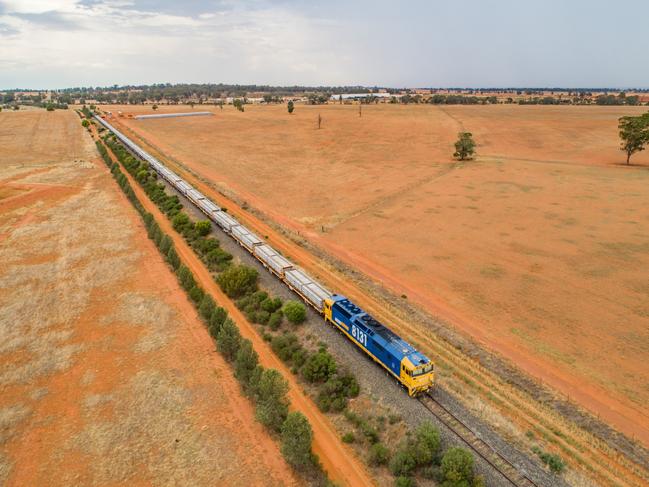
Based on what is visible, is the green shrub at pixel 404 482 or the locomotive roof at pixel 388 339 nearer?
the green shrub at pixel 404 482

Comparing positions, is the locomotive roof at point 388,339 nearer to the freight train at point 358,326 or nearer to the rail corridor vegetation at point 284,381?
the freight train at point 358,326

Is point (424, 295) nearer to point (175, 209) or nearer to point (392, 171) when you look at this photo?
point (175, 209)

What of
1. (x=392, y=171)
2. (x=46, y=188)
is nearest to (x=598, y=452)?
(x=392, y=171)

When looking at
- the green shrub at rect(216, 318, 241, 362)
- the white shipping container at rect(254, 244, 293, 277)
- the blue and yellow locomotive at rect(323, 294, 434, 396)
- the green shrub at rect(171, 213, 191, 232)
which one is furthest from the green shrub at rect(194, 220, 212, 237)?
the blue and yellow locomotive at rect(323, 294, 434, 396)

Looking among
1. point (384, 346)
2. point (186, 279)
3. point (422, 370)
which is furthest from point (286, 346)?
point (186, 279)

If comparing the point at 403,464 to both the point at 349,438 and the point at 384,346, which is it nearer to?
the point at 349,438

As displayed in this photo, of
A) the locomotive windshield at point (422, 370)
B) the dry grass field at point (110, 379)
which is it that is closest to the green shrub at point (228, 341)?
the dry grass field at point (110, 379)
